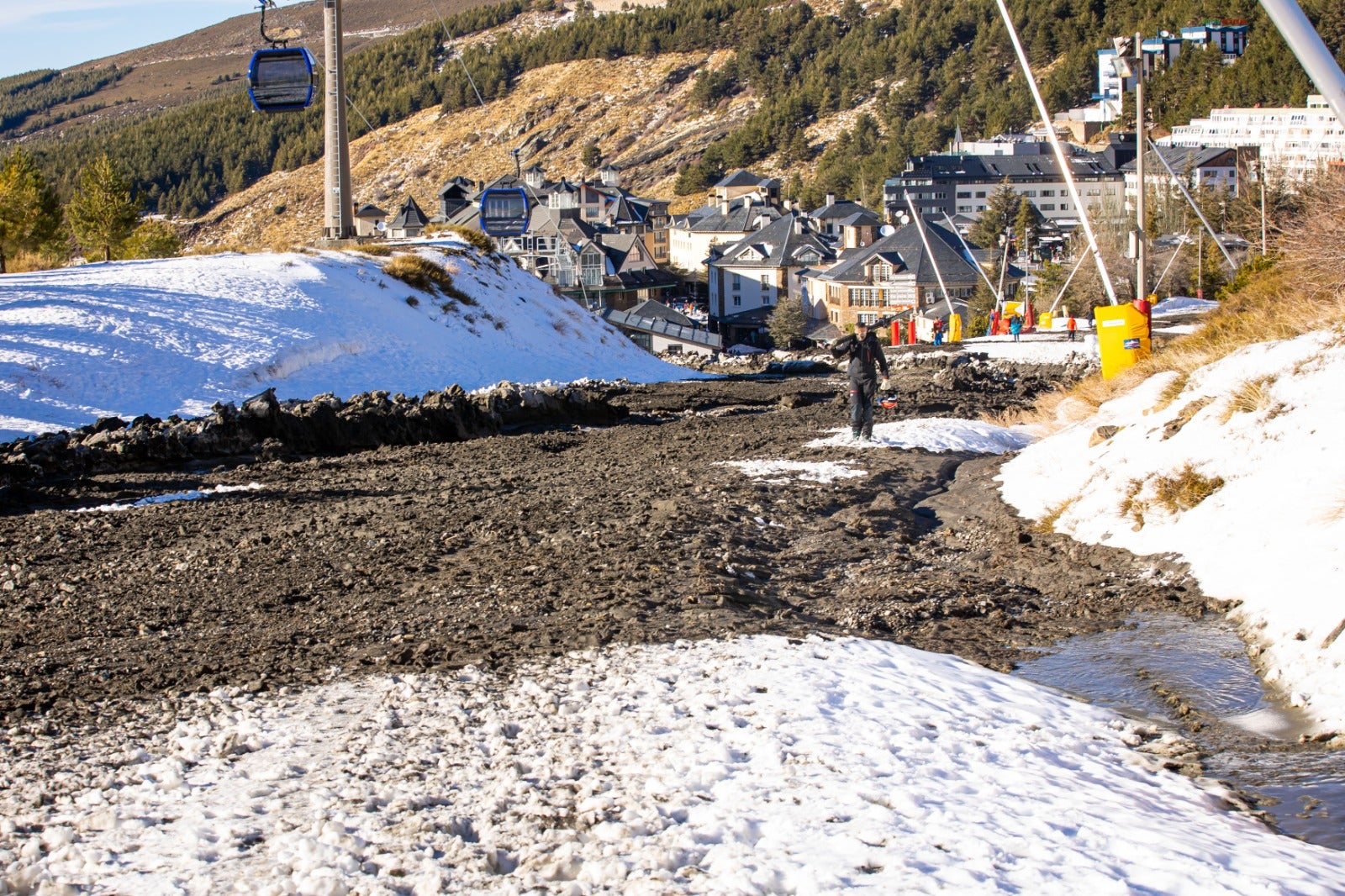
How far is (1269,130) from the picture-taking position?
356 feet

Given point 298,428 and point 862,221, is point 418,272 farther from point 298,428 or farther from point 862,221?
point 862,221

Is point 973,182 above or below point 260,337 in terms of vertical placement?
above

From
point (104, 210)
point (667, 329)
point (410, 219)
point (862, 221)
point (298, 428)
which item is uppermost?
point (410, 219)

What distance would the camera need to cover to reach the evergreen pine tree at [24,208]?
156ft

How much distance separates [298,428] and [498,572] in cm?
971

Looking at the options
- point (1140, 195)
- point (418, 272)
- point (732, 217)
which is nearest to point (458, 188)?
point (732, 217)

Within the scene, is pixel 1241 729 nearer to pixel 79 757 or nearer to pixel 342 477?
pixel 79 757

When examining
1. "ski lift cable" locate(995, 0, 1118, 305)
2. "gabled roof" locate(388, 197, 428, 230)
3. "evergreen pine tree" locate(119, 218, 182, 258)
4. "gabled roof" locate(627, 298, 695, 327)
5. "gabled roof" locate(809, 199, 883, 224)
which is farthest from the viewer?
"gabled roof" locate(809, 199, 883, 224)

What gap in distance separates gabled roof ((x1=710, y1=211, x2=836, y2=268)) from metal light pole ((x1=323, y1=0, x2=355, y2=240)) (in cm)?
6154

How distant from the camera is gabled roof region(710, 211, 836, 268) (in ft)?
309

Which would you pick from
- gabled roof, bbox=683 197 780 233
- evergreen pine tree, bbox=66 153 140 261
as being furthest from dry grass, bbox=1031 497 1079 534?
gabled roof, bbox=683 197 780 233

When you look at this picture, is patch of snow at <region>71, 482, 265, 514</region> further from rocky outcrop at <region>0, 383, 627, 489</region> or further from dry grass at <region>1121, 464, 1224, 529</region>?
dry grass at <region>1121, 464, 1224, 529</region>

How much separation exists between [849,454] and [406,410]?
7814 mm

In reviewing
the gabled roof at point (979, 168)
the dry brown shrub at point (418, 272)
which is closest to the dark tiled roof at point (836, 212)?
the gabled roof at point (979, 168)
